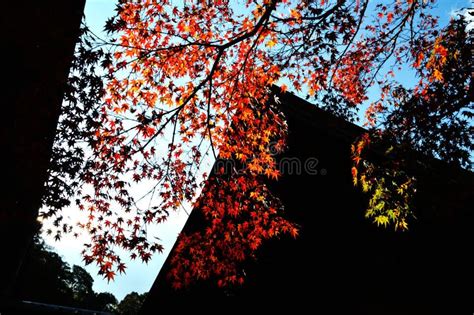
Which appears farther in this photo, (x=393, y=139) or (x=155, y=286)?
(x=155, y=286)

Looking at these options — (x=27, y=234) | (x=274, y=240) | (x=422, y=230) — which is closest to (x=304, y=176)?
(x=274, y=240)

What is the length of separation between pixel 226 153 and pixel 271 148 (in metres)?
1.38

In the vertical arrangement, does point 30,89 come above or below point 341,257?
above

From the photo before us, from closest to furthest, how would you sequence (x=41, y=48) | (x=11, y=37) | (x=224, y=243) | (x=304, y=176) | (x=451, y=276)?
(x=11, y=37) → (x=41, y=48) → (x=451, y=276) → (x=224, y=243) → (x=304, y=176)

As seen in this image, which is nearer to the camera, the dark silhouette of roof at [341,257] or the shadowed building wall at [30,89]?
the shadowed building wall at [30,89]

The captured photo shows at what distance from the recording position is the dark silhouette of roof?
6.25 m

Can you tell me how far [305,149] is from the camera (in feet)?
25.5

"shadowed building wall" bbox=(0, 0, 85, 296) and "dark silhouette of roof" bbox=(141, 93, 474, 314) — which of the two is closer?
"shadowed building wall" bbox=(0, 0, 85, 296)

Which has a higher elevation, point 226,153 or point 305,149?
point 305,149

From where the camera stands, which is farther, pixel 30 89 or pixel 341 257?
pixel 341 257

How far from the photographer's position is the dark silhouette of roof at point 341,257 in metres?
6.25

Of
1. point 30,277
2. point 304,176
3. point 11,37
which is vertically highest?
point 304,176

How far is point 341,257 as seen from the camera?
262 inches

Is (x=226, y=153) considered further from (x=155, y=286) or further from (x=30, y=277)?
(x=30, y=277)
